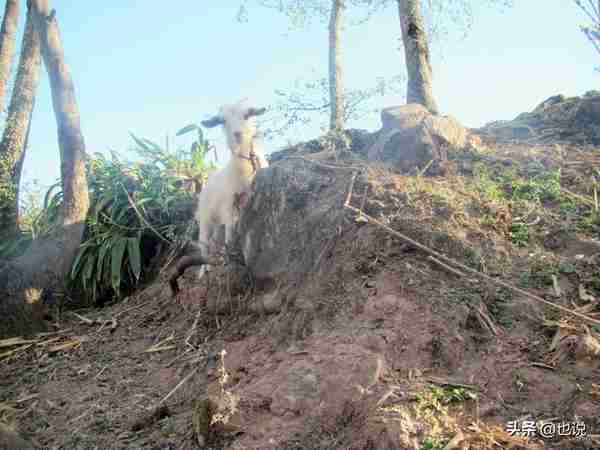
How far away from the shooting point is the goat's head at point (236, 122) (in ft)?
20.8

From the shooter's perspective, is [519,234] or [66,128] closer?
[519,234]

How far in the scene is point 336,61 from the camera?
11008mm

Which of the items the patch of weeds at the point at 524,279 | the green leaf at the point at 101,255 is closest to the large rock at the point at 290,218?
the patch of weeds at the point at 524,279

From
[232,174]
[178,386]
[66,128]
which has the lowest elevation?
[178,386]

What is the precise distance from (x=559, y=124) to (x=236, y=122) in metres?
3.61

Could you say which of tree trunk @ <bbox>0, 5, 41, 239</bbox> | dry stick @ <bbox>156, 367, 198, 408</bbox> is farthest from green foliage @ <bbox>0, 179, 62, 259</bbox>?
dry stick @ <bbox>156, 367, 198, 408</bbox>

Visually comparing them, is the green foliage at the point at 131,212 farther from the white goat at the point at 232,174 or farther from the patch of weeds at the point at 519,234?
the patch of weeds at the point at 519,234

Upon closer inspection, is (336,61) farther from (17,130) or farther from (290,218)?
(290,218)

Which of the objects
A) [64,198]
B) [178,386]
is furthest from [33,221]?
[178,386]

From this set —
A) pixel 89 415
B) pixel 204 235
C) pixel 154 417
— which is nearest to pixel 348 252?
pixel 154 417

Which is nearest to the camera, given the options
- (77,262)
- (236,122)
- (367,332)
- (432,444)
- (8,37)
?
(432,444)

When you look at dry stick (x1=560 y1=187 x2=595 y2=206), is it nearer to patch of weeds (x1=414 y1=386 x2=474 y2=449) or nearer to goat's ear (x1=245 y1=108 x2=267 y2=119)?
patch of weeds (x1=414 y1=386 x2=474 y2=449)

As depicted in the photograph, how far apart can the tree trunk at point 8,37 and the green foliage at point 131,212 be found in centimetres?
179

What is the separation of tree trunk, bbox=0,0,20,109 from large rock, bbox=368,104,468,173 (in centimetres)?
599
